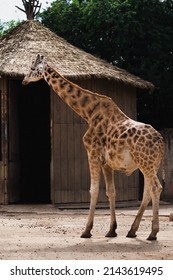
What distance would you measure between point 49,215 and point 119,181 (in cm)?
282

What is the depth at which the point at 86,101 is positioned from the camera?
9945 millimetres

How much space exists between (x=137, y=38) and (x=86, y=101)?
1064 centimetres

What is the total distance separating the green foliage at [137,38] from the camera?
781 inches

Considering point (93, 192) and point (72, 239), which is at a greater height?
point (93, 192)

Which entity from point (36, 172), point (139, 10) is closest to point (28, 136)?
point (36, 172)

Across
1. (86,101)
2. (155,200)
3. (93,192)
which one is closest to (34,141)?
(86,101)

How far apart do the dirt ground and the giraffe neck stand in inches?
66.5

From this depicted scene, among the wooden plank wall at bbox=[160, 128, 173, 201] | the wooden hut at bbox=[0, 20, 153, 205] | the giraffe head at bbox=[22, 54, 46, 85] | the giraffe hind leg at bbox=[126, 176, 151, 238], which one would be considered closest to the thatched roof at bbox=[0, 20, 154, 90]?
the wooden hut at bbox=[0, 20, 153, 205]

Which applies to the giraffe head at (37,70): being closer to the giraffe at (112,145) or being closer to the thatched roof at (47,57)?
the giraffe at (112,145)

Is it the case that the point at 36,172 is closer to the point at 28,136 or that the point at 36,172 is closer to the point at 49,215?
the point at 28,136

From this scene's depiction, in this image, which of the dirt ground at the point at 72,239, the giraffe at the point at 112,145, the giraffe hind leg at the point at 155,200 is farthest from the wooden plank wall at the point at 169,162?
the giraffe hind leg at the point at 155,200

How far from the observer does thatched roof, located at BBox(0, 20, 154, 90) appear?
1526 centimetres

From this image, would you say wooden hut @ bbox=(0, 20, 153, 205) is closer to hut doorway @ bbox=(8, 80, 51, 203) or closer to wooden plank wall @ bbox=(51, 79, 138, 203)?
wooden plank wall @ bbox=(51, 79, 138, 203)

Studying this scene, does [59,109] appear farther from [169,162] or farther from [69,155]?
[169,162]
